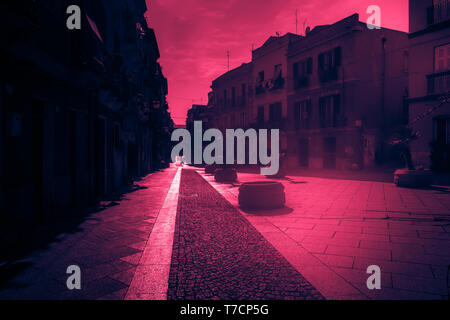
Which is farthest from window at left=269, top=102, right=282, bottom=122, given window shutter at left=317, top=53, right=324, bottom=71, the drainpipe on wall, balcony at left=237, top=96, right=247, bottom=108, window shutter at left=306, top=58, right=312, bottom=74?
the drainpipe on wall

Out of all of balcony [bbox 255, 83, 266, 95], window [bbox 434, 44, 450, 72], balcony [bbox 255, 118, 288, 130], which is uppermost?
balcony [bbox 255, 83, 266, 95]

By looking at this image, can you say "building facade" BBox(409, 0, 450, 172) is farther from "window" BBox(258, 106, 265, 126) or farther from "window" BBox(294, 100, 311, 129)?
"window" BBox(258, 106, 265, 126)

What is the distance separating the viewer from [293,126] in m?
26.5

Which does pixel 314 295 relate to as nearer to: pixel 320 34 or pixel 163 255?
pixel 163 255

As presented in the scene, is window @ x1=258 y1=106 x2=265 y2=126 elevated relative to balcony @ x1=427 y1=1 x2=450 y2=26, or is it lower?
lower

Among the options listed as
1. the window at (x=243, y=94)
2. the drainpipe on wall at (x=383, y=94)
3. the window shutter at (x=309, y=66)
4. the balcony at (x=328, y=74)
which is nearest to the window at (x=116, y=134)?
the balcony at (x=328, y=74)

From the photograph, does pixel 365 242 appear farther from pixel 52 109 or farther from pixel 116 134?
pixel 116 134

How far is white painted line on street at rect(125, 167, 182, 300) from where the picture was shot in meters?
2.91

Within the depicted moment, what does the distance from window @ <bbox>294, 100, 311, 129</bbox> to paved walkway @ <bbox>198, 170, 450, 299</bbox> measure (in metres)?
17.3

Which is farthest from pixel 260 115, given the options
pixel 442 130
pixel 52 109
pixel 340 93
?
pixel 52 109

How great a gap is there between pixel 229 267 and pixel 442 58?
61.4ft

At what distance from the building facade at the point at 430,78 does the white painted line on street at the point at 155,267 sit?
50.9ft

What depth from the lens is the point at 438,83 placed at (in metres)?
15.9

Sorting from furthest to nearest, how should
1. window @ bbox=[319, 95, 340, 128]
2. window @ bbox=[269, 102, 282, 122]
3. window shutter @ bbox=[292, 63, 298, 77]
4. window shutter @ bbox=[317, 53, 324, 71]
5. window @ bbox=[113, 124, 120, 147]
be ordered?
window @ bbox=[269, 102, 282, 122]
window shutter @ bbox=[292, 63, 298, 77]
window shutter @ bbox=[317, 53, 324, 71]
window @ bbox=[319, 95, 340, 128]
window @ bbox=[113, 124, 120, 147]
